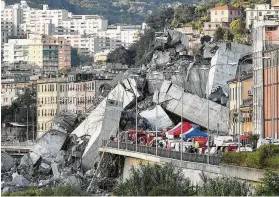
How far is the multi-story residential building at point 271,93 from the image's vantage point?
7694 cm

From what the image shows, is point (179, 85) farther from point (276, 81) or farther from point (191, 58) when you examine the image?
point (276, 81)

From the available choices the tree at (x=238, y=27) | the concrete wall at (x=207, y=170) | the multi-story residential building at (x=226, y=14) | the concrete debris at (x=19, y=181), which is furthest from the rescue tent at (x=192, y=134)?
the multi-story residential building at (x=226, y=14)

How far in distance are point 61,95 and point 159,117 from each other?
70851 mm

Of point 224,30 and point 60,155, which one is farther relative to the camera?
point 224,30

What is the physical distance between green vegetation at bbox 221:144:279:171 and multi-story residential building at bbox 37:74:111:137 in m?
113

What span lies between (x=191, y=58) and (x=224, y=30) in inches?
1492

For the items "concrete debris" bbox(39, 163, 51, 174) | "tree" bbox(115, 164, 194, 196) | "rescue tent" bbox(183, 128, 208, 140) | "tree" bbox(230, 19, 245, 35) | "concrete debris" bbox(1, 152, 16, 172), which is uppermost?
"tree" bbox(230, 19, 245, 35)

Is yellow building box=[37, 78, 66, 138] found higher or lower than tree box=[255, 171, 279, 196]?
lower

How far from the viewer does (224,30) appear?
17775cm

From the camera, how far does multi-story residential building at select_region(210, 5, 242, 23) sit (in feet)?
605

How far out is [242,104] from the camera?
96.5 meters

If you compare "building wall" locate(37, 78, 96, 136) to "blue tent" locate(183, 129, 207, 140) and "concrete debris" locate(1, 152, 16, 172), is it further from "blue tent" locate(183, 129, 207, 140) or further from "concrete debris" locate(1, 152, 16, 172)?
"blue tent" locate(183, 129, 207, 140)

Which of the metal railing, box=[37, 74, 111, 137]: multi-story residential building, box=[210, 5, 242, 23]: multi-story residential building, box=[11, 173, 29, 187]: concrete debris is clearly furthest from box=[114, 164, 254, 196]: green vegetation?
box=[210, 5, 242, 23]: multi-story residential building

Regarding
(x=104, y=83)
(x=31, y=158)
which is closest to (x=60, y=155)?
(x=31, y=158)
